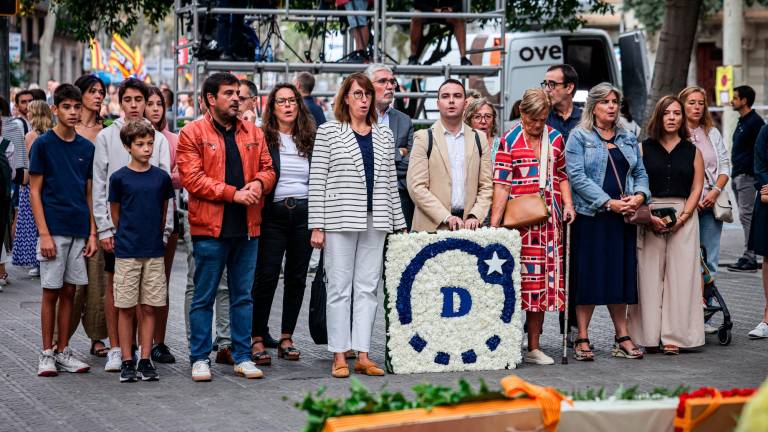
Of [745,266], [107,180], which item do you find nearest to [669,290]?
→ [107,180]

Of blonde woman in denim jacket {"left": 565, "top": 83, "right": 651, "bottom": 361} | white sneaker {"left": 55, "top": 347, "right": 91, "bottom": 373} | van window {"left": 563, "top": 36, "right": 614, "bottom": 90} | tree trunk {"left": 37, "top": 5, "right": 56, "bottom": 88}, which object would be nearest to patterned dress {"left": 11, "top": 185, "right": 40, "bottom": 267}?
white sneaker {"left": 55, "top": 347, "right": 91, "bottom": 373}

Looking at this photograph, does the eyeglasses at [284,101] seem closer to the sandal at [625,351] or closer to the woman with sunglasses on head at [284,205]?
the woman with sunglasses on head at [284,205]

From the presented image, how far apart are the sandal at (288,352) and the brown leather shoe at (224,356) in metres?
0.42

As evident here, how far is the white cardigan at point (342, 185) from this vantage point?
8.59 meters

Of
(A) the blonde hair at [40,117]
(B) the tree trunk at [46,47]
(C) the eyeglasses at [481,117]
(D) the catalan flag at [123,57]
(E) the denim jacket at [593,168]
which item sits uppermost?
(B) the tree trunk at [46,47]

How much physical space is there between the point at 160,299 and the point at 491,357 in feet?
7.61

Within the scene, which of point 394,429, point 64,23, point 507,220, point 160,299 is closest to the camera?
point 394,429

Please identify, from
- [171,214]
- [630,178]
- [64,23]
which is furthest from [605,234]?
[64,23]

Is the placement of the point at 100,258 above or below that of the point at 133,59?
below

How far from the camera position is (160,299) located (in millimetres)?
8648

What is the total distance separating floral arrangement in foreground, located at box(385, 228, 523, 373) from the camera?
8.72 meters

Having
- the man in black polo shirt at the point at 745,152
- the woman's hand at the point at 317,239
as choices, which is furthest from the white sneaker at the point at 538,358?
the man in black polo shirt at the point at 745,152

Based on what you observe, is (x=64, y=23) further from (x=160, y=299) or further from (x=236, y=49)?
(x=160, y=299)

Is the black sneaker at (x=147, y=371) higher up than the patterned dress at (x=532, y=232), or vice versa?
the patterned dress at (x=532, y=232)
